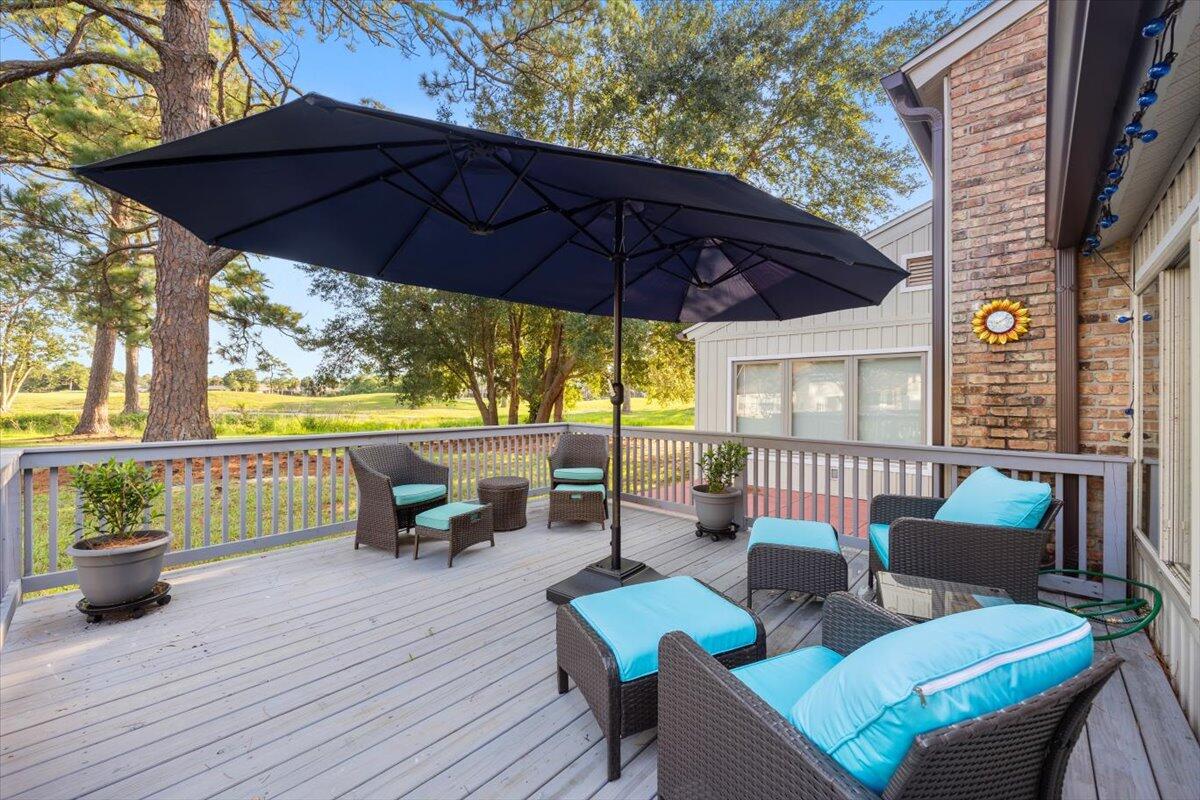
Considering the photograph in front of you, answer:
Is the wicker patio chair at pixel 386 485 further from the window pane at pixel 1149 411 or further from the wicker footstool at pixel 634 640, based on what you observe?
the window pane at pixel 1149 411

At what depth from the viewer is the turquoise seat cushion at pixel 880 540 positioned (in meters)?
3.16

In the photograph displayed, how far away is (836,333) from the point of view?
721 centimetres

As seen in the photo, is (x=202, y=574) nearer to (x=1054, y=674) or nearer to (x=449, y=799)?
(x=449, y=799)

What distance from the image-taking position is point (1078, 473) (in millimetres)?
3553

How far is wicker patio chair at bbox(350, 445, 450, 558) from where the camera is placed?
427cm

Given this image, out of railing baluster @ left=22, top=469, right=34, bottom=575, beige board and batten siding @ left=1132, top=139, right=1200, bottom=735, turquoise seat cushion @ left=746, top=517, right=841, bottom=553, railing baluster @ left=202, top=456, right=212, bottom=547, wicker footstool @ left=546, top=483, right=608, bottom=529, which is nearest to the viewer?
beige board and batten siding @ left=1132, top=139, right=1200, bottom=735

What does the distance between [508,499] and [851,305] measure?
11.8ft

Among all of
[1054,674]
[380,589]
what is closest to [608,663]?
[1054,674]

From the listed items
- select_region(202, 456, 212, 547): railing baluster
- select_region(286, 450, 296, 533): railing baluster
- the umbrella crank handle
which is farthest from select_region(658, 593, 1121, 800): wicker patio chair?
select_region(202, 456, 212, 547): railing baluster

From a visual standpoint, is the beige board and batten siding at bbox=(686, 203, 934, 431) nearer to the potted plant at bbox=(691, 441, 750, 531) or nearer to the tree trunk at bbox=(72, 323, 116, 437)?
the potted plant at bbox=(691, 441, 750, 531)

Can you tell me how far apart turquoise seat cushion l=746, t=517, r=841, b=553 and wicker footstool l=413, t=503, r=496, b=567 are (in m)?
2.27

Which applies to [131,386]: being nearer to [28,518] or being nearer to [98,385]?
[98,385]

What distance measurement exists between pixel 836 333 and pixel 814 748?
A: 696 centimetres

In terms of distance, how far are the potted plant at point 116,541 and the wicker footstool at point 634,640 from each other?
2836 millimetres
